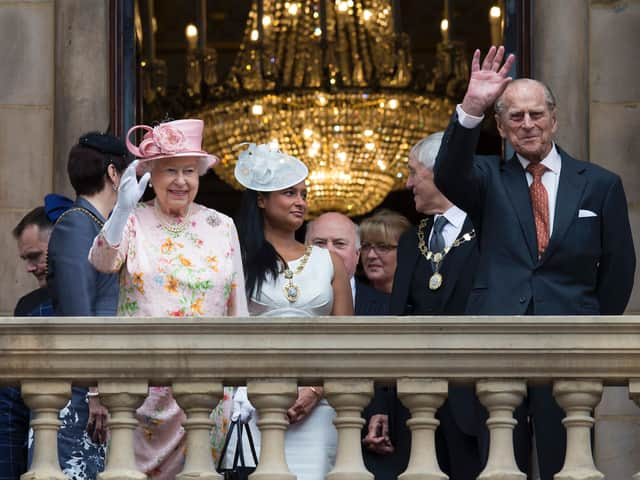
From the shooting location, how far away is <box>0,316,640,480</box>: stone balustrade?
581 cm

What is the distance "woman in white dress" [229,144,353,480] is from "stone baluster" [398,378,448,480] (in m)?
0.91

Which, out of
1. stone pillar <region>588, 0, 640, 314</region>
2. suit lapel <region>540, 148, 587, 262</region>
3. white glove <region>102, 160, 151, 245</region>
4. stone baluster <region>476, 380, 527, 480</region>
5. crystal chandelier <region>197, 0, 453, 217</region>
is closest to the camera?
stone baluster <region>476, 380, 527, 480</region>

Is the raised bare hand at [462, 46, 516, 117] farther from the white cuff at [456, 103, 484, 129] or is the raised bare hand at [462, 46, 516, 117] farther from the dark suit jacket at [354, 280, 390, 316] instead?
the dark suit jacket at [354, 280, 390, 316]

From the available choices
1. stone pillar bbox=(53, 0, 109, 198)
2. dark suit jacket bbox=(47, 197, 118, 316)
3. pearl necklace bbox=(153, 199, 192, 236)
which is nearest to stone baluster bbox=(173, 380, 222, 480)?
dark suit jacket bbox=(47, 197, 118, 316)

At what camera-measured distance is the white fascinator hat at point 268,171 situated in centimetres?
712

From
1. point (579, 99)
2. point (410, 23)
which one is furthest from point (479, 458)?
point (410, 23)

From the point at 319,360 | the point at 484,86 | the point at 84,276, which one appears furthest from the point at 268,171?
the point at 319,360

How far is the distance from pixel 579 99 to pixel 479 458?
110 inches

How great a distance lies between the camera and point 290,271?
702 centimetres

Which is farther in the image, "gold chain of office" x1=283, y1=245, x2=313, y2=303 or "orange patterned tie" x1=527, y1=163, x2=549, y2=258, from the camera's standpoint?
"gold chain of office" x1=283, y1=245, x2=313, y2=303

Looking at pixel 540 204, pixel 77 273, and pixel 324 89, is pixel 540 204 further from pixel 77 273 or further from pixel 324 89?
pixel 324 89

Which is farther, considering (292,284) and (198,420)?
(292,284)

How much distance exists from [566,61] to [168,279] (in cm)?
301

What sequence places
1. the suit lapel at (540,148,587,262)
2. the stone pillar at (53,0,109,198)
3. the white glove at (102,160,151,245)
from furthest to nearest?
the stone pillar at (53,0,109,198), the suit lapel at (540,148,587,262), the white glove at (102,160,151,245)
